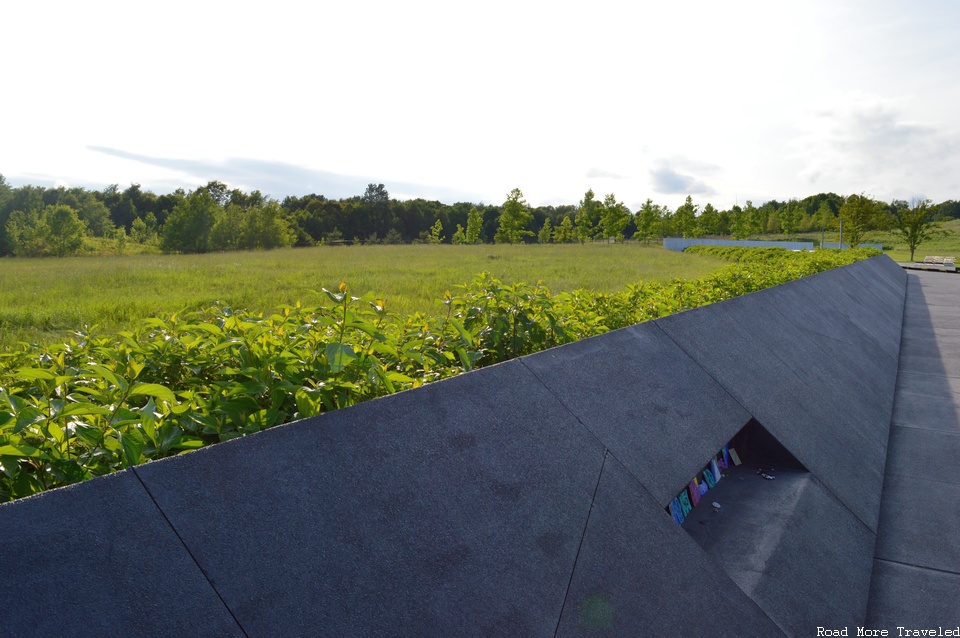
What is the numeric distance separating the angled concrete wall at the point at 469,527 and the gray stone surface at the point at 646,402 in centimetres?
1

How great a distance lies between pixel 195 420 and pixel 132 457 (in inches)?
11.4

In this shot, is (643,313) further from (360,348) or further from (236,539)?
(236,539)

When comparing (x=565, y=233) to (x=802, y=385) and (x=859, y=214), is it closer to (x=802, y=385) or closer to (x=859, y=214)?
(x=859, y=214)

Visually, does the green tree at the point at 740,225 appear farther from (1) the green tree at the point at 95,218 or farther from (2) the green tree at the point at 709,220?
(1) the green tree at the point at 95,218

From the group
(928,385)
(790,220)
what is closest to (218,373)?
(928,385)

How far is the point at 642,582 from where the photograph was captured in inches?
76.3

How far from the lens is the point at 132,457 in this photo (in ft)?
5.17

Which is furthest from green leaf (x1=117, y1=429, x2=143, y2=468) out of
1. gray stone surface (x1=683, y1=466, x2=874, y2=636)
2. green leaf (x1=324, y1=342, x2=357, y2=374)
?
gray stone surface (x1=683, y1=466, x2=874, y2=636)

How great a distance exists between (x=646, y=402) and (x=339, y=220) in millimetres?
64185

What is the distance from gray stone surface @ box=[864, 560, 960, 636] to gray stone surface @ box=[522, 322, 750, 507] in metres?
0.87

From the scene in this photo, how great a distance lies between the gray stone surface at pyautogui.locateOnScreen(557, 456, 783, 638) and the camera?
1.78 metres

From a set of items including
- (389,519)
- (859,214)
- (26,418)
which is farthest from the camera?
(859,214)

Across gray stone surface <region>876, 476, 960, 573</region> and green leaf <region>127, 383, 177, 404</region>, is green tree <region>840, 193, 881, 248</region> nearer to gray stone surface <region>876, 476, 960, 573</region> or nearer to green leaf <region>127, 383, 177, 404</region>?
gray stone surface <region>876, 476, 960, 573</region>

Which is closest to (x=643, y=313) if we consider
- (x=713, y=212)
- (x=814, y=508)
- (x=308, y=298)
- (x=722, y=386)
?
(x=722, y=386)
